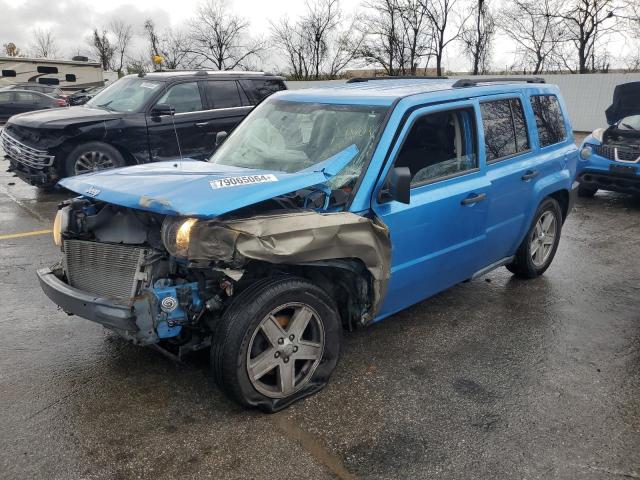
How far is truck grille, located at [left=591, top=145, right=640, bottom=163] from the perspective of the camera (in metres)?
8.67

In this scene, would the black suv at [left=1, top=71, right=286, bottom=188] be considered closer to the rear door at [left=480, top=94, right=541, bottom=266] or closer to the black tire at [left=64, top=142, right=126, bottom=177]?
the black tire at [left=64, top=142, right=126, bottom=177]

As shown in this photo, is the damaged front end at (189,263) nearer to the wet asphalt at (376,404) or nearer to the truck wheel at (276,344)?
the truck wheel at (276,344)

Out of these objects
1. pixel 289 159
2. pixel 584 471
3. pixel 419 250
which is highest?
pixel 289 159

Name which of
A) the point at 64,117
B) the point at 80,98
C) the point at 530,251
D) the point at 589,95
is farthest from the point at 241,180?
the point at 589,95

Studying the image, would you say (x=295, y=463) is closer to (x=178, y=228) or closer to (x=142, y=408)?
(x=142, y=408)

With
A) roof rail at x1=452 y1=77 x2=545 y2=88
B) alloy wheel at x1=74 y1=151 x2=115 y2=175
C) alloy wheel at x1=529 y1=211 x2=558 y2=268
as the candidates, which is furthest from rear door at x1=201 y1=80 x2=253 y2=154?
alloy wheel at x1=529 y1=211 x2=558 y2=268

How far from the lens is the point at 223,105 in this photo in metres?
9.21

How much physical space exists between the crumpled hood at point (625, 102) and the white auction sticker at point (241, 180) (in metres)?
8.39

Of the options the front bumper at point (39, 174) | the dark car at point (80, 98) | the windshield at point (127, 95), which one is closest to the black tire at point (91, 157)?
the front bumper at point (39, 174)

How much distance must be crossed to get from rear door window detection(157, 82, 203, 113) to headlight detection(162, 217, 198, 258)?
252 inches

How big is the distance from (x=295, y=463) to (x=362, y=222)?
4.52 feet

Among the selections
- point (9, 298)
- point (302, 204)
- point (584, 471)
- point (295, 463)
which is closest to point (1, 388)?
point (9, 298)

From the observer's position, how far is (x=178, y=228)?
2816 mm

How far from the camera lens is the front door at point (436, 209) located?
11.8ft
